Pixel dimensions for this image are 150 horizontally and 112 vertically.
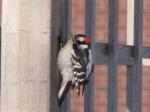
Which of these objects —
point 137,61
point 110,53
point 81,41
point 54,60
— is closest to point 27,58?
point 54,60

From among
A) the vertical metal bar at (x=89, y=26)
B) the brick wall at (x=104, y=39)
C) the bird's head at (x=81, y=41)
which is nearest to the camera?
the bird's head at (x=81, y=41)

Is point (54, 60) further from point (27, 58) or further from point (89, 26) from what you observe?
point (89, 26)

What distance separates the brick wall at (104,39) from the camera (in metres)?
5.39

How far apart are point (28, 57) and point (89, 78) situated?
350 millimetres

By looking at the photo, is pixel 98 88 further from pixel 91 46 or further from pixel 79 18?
pixel 91 46

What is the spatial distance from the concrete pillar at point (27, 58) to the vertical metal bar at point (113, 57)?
436 mm

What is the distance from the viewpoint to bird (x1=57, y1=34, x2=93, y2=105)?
342 centimetres

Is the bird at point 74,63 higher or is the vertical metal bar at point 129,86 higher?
the bird at point 74,63

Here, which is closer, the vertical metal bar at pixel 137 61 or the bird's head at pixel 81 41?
the bird's head at pixel 81 41

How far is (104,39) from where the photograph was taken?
5387 mm

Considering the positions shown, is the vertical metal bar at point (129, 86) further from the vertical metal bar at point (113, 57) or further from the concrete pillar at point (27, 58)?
the concrete pillar at point (27, 58)

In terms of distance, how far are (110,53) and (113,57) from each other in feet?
0.08

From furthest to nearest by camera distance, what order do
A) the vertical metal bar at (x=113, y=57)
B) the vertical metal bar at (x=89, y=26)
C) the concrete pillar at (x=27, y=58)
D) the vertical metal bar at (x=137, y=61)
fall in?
the vertical metal bar at (x=137, y=61) < the vertical metal bar at (x=113, y=57) < the vertical metal bar at (x=89, y=26) < the concrete pillar at (x=27, y=58)

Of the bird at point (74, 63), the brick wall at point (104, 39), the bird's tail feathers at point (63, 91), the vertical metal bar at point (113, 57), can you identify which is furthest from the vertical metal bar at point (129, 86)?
the brick wall at point (104, 39)
